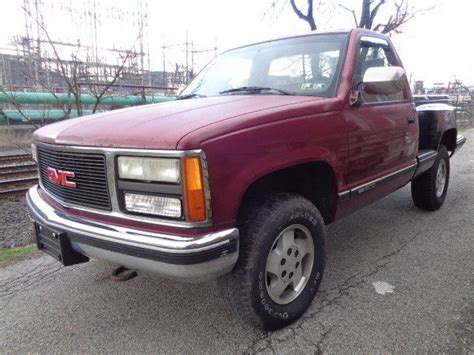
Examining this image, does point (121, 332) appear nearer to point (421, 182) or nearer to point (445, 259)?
point (445, 259)

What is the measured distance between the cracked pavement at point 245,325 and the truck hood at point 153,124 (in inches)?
47.8

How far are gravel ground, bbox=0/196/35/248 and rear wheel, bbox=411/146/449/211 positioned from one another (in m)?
4.70

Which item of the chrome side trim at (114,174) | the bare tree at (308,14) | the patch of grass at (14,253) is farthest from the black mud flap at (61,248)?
the bare tree at (308,14)

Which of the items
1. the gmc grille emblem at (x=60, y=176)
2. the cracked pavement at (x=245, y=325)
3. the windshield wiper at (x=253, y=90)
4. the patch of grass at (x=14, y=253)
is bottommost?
the patch of grass at (x=14, y=253)

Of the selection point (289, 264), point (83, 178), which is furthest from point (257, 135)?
point (83, 178)

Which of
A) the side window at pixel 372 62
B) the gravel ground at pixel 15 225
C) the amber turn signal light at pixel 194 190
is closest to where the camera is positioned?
the amber turn signal light at pixel 194 190

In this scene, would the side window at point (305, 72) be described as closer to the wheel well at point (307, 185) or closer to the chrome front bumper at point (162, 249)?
the wheel well at point (307, 185)

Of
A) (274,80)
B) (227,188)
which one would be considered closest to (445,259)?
(274,80)

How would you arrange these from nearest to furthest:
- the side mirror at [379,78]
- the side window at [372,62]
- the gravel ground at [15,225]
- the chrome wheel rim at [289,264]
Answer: the chrome wheel rim at [289,264]
the side mirror at [379,78]
the side window at [372,62]
the gravel ground at [15,225]

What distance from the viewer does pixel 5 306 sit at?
2.93 m

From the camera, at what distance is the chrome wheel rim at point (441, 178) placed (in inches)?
192

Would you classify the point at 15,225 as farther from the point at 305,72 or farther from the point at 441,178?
the point at 441,178

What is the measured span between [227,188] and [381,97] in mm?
2034

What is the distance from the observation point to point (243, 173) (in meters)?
2.09
